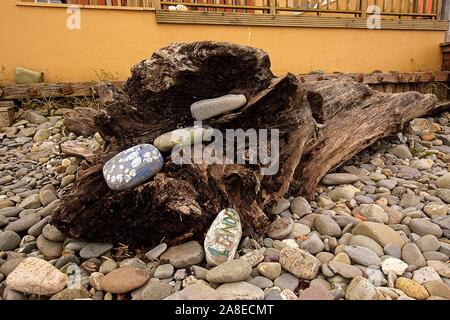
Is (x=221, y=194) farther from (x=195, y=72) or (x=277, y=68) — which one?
(x=277, y=68)

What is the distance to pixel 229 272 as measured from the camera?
173 centimetres

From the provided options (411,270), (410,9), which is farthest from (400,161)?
(410,9)

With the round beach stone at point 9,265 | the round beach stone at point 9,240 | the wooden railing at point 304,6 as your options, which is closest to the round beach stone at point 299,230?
the round beach stone at point 9,265

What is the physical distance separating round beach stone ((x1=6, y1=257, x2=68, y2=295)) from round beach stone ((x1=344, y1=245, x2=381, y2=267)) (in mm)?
1552

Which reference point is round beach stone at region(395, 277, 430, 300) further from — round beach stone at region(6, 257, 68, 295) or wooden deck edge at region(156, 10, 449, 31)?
wooden deck edge at region(156, 10, 449, 31)

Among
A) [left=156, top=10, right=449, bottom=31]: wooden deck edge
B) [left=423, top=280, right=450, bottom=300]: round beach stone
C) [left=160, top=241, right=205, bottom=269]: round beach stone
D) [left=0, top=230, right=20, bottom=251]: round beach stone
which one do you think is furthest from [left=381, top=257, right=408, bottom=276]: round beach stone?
[left=156, top=10, right=449, bottom=31]: wooden deck edge

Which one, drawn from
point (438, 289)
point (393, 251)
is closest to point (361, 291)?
point (438, 289)

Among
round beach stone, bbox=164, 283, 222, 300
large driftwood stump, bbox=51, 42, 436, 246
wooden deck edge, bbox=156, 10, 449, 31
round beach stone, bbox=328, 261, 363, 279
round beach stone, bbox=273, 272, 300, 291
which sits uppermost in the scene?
wooden deck edge, bbox=156, 10, 449, 31

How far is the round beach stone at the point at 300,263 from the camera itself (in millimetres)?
1801

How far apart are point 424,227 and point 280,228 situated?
0.92 metres

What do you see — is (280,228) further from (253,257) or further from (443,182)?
(443,182)

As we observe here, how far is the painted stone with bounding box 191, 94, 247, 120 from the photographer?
2293 millimetres

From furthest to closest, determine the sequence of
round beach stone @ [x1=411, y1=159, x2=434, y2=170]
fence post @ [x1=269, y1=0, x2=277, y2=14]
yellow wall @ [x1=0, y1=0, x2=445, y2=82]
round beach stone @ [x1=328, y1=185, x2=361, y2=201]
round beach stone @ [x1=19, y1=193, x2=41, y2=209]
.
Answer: fence post @ [x1=269, y1=0, x2=277, y2=14] → yellow wall @ [x1=0, y1=0, x2=445, y2=82] → round beach stone @ [x1=411, y1=159, x2=434, y2=170] → round beach stone @ [x1=328, y1=185, x2=361, y2=201] → round beach stone @ [x1=19, y1=193, x2=41, y2=209]

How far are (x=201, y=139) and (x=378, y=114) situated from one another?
6.64ft
